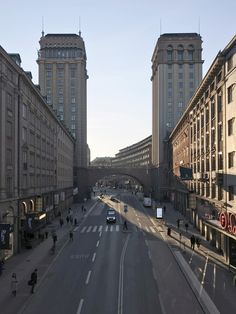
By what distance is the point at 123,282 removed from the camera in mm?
31906

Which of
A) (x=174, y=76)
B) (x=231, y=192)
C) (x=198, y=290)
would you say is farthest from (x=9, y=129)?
(x=174, y=76)

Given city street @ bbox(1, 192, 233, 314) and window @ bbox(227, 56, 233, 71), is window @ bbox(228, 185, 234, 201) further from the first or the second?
window @ bbox(227, 56, 233, 71)

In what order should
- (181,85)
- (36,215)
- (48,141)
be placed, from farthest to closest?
(181,85)
(48,141)
(36,215)

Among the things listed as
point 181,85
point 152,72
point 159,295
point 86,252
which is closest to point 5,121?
point 86,252

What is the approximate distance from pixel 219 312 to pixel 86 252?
73.9 feet

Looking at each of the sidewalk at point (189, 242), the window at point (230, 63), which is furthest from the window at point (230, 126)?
the sidewalk at point (189, 242)

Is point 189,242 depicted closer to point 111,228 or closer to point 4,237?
point 111,228

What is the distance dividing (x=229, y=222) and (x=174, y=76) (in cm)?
A: 9570

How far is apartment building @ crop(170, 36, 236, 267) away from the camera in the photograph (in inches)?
1484

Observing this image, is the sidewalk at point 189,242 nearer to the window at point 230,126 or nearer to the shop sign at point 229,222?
the shop sign at point 229,222

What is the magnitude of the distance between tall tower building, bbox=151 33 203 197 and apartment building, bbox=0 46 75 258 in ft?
198

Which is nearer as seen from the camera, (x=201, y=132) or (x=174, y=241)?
(x=174, y=241)

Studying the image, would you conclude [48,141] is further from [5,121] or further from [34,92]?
[5,121]

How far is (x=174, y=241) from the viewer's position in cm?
5191
